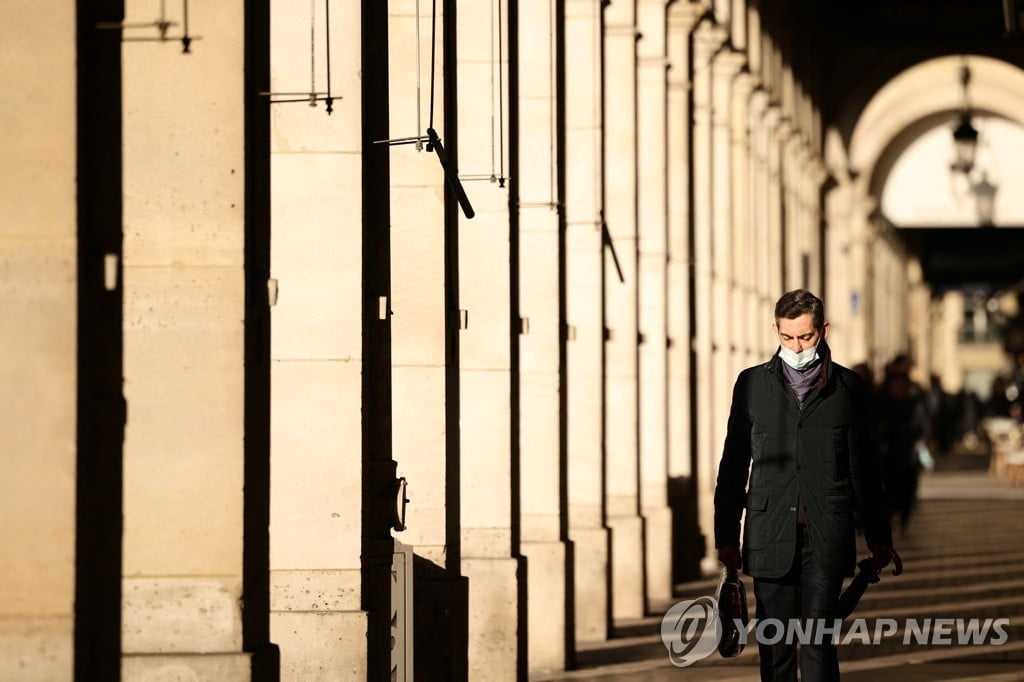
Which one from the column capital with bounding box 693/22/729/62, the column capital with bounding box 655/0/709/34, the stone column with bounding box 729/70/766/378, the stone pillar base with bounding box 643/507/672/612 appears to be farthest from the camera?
the stone column with bounding box 729/70/766/378

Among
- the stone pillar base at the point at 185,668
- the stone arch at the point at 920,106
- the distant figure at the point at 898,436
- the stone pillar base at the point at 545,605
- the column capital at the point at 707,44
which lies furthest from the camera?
the stone arch at the point at 920,106

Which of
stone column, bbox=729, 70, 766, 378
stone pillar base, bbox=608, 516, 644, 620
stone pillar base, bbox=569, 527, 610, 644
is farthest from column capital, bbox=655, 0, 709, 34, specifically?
stone pillar base, bbox=569, 527, 610, 644

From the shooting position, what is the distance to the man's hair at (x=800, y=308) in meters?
8.89

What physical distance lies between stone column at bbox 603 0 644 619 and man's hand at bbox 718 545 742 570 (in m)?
8.70

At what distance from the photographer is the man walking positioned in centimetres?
884

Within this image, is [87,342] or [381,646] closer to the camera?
→ [87,342]

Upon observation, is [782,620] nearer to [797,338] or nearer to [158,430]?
[797,338]

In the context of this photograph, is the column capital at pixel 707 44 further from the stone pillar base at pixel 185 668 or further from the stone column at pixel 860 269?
the stone column at pixel 860 269

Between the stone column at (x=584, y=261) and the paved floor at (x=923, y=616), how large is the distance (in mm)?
1037

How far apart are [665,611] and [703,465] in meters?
5.05

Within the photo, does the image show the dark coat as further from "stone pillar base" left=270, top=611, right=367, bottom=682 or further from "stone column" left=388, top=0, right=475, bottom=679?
"stone column" left=388, top=0, right=475, bottom=679

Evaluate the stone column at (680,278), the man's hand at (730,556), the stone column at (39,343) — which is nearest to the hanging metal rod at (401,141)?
the man's hand at (730,556)

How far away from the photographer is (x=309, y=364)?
32.1 feet

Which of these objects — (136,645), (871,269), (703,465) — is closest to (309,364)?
(136,645)
